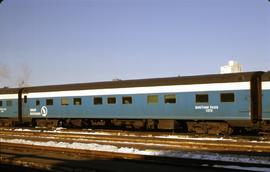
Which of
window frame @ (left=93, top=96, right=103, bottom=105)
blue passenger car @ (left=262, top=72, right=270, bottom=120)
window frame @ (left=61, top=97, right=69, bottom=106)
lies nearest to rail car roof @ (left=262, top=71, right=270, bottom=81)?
blue passenger car @ (left=262, top=72, right=270, bottom=120)

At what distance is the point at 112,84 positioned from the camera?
26.9 metres

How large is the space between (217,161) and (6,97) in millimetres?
25436

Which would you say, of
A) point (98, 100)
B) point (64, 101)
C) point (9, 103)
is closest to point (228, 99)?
point (98, 100)

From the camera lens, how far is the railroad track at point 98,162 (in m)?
12.0

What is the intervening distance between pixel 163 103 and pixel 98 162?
10746 mm

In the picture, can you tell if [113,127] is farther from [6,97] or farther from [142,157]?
[142,157]

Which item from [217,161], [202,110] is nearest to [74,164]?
[217,161]

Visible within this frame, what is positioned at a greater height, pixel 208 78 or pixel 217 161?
pixel 208 78

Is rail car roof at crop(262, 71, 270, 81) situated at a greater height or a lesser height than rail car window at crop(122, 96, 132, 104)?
greater

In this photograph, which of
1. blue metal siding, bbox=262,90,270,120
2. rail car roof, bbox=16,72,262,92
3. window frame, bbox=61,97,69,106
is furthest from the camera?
window frame, bbox=61,97,69,106

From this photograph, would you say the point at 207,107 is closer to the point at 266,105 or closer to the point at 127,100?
the point at 266,105

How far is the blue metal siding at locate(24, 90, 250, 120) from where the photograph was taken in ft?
69.2

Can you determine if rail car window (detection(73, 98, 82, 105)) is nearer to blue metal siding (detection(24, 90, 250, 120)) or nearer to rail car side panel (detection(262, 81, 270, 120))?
blue metal siding (detection(24, 90, 250, 120))

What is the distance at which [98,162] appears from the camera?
44.5 ft
